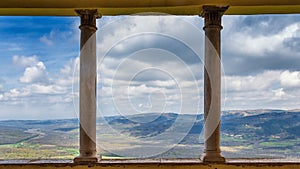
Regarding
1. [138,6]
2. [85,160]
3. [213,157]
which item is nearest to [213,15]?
[138,6]

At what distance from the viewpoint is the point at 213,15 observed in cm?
507

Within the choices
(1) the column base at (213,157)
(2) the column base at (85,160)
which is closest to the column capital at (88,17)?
(2) the column base at (85,160)

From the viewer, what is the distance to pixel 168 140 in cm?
524

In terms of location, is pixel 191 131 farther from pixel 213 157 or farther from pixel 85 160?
pixel 85 160

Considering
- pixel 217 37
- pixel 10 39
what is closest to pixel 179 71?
pixel 217 37

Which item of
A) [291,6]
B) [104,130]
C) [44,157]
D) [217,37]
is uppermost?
[291,6]

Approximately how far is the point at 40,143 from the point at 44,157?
1.08ft

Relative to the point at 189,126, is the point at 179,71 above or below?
above

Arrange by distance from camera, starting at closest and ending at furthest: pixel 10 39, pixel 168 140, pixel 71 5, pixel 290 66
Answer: pixel 71 5
pixel 168 140
pixel 290 66
pixel 10 39

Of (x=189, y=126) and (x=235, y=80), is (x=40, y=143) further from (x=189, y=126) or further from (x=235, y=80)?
(x=235, y=80)

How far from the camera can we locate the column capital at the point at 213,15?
5.03 metres

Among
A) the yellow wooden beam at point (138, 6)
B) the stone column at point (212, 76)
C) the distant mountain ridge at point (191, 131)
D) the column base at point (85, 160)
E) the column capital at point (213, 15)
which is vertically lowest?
the column base at point (85, 160)

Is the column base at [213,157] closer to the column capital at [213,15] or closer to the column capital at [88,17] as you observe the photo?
the column capital at [213,15]

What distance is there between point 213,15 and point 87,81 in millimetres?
1999
